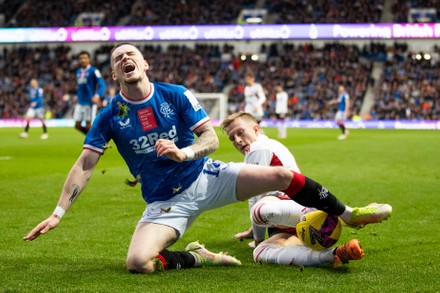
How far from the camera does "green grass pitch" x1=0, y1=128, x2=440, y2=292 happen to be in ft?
16.1

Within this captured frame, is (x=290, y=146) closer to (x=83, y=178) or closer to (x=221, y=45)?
(x=83, y=178)

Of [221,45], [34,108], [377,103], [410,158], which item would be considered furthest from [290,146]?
[221,45]

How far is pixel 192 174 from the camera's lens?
5.71m

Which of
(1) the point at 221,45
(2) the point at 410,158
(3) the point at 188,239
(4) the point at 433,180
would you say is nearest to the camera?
(3) the point at 188,239

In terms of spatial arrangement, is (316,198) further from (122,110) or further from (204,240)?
(204,240)

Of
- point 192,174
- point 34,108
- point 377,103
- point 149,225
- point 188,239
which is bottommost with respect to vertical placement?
point 377,103

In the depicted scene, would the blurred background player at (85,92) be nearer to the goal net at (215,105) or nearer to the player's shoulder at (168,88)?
the player's shoulder at (168,88)

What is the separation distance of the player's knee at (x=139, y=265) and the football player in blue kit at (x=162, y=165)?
73mm

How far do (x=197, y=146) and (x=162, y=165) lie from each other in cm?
50

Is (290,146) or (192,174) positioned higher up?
(192,174)

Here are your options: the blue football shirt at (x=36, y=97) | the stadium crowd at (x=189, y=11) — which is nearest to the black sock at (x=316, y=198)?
the blue football shirt at (x=36, y=97)

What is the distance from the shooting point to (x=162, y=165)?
225 inches

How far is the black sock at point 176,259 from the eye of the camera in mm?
5543

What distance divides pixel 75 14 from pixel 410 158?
40.5 metres
